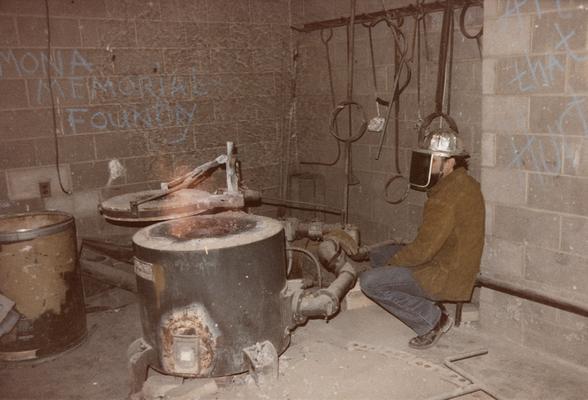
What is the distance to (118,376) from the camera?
4098 mm

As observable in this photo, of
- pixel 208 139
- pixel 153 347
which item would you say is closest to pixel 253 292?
pixel 153 347

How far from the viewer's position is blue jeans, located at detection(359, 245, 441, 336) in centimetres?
418

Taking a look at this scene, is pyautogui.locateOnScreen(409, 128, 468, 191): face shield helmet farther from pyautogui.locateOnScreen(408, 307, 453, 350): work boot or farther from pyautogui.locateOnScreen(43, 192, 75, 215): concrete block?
pyautogui.locateOnScreen(43, 192, 75, 215): concrete block

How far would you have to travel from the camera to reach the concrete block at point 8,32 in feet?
16.5

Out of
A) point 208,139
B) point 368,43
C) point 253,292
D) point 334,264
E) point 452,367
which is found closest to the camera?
point 253,292

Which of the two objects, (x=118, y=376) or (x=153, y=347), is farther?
(x=118, y=376)

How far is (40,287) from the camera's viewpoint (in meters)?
4.34

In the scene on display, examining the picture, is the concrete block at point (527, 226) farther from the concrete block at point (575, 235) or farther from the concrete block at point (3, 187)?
the concrete block at point (3, 187)

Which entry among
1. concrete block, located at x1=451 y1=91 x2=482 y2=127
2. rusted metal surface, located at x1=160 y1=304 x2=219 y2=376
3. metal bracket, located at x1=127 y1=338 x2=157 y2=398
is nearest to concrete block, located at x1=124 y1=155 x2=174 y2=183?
metal bracket, located at x1=127 y1=338 x2=157 y2=398

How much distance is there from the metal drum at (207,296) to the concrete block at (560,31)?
7.63ft

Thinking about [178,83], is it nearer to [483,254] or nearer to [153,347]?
[153,347]

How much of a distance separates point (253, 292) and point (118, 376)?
4.69ft

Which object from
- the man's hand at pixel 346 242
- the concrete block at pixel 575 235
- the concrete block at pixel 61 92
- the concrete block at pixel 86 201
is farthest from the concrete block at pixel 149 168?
the concrete block at pixel 575 235

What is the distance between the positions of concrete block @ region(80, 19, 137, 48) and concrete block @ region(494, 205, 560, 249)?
13.9 feet
